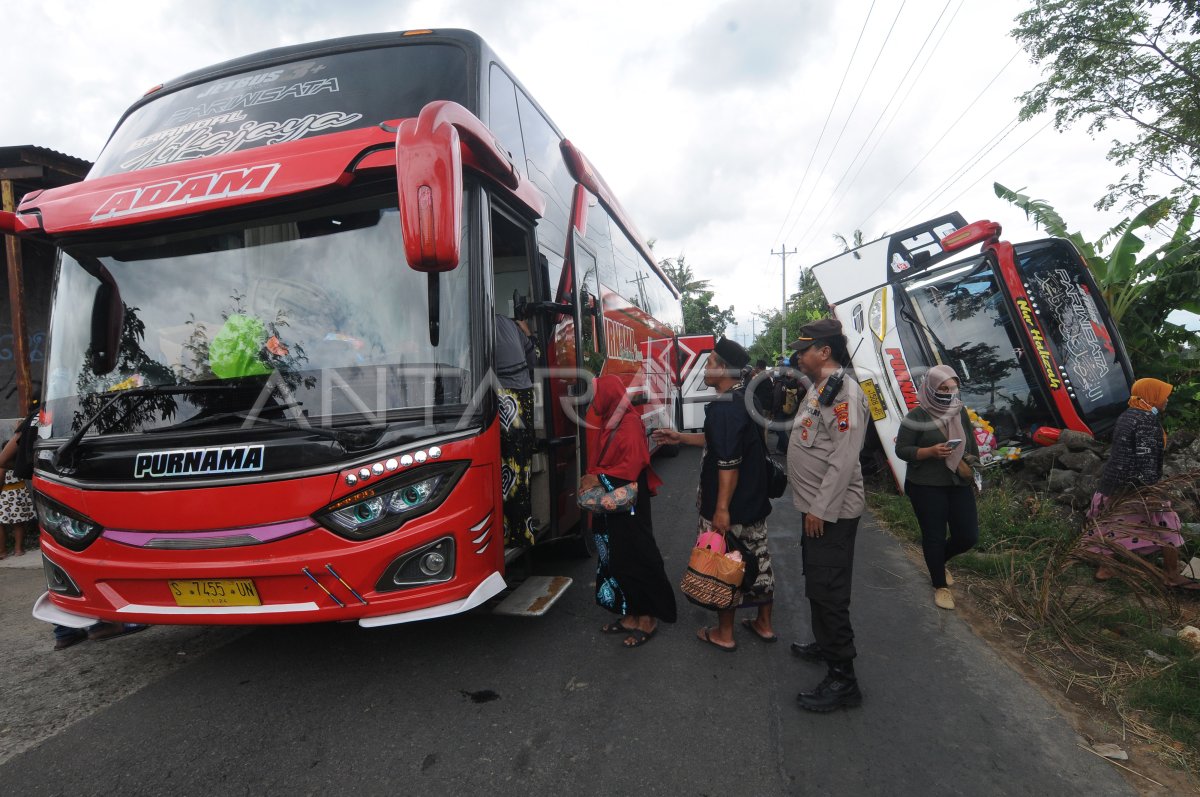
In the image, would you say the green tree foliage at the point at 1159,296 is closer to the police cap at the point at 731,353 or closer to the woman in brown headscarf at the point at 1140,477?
the woman in brown headscarf at the point at 1140,477

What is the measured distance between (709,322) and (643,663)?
1833 inches

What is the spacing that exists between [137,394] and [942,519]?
4700 mm

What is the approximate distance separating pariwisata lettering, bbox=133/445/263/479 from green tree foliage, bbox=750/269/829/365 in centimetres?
2145

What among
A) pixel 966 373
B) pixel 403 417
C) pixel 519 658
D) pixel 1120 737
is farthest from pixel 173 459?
pixel 966 373

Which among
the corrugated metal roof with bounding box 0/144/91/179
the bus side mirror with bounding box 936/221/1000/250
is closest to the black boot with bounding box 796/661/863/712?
the bus side mirror with bounding box 936/221/1000/250

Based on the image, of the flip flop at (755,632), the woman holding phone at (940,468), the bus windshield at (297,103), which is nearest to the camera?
the bus windshield at (297,103)

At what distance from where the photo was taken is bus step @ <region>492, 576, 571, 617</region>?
359 cm

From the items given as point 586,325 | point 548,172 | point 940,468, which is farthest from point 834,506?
point 548,172

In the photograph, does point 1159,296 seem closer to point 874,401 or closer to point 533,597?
point 874,401

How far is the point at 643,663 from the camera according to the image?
3.54m

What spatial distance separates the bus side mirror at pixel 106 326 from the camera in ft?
10.5

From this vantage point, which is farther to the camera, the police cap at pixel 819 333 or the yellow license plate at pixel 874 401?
the yellow license plate at pixel 874 401

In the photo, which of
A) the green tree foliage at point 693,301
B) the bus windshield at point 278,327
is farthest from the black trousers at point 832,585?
the green tree foliage at point 693,301

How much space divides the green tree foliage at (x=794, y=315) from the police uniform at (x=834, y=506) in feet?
66.7
